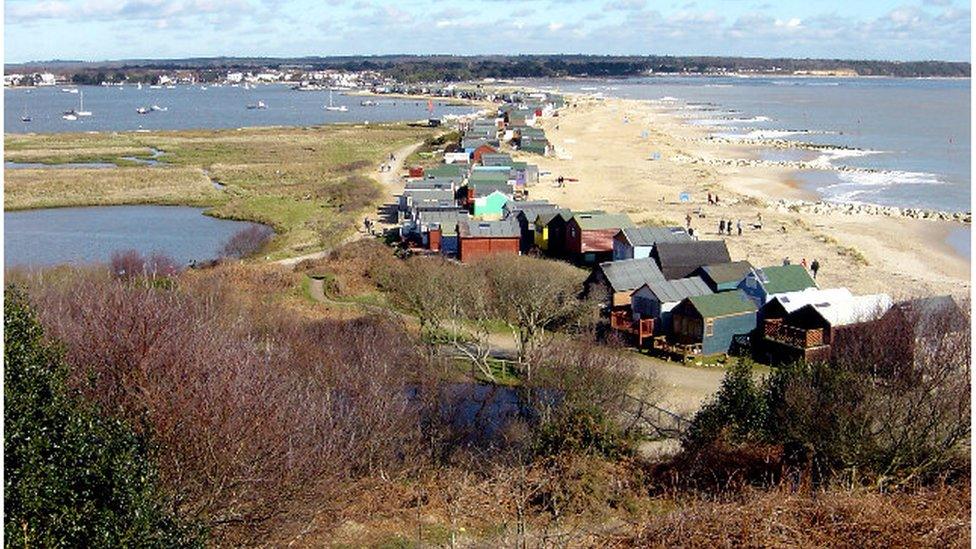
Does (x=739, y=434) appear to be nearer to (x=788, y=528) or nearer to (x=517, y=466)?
(x=517, y=466)

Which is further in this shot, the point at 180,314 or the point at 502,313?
the point at 502,313

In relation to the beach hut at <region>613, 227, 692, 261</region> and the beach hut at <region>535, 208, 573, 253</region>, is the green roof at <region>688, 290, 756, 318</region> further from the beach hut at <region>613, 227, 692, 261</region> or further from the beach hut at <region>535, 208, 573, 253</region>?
the beach hut at <region>535, 208, 573, 253</region>

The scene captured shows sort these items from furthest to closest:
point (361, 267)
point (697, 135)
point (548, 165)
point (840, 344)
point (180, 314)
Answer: point (697, 135) → point (548, 165) → point (361, 267) → point (840, 344) → point (180, 314)

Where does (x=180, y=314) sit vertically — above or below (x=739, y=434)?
above

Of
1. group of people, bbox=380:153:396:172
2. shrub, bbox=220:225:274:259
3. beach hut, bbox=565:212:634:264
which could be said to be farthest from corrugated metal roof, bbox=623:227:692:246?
group of people, bbox=380:153:396:172

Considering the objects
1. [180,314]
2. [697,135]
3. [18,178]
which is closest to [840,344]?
[180,314]

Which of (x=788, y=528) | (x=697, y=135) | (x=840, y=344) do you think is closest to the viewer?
(x=788, y=528)

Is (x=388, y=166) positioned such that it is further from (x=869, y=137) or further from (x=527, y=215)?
(x=869, y=137)

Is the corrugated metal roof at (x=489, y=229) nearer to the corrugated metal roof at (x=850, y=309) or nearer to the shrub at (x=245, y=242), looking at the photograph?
the shrub at (x=245, y=242)

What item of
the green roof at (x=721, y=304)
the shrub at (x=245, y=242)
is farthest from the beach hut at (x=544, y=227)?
the shrub at (x=245, y=242)
